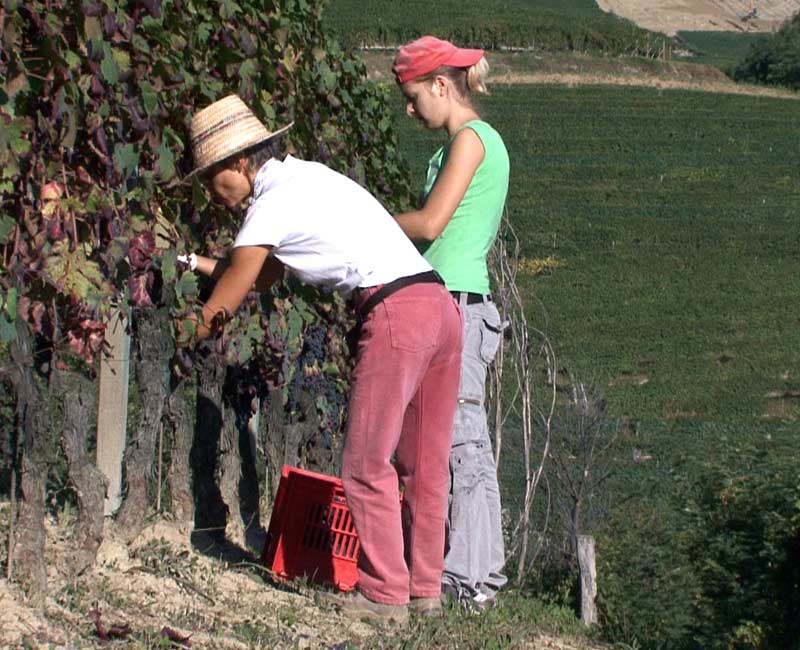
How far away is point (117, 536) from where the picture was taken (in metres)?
4.50

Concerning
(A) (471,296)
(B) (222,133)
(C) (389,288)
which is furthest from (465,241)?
(B) (222,133)

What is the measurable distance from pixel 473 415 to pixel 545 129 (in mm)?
28947

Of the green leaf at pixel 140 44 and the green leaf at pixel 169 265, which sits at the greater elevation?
the green leaf at pixel 140 44

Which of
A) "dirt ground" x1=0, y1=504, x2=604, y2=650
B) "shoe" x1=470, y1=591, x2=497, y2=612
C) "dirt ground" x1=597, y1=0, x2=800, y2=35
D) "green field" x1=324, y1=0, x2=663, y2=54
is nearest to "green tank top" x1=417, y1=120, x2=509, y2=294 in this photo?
"shoe" x1=470, y1=591, x2=497, y2=612

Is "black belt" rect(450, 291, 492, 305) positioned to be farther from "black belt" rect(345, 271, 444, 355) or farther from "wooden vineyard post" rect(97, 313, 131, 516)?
"wooden vineyard post" rect(97, 313, 131, 516)

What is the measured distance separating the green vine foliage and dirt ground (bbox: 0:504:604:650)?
0.61 meters

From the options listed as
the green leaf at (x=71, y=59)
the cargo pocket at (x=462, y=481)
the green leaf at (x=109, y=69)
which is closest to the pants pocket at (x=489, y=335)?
the cargo pocket at (x=462, y=481)

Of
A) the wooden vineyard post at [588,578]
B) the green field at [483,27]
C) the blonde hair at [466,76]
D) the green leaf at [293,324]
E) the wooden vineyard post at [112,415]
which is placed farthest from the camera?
the green field at [483,27]

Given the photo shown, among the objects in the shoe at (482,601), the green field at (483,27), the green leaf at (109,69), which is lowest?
the shoe at (482,601)

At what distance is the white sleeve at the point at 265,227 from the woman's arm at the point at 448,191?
59 centimetres

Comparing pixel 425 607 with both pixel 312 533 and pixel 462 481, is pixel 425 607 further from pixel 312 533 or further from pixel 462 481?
pixel 312 533

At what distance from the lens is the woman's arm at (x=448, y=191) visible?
4238mm

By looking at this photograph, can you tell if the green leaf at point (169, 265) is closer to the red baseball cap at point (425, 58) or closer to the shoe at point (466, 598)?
the red baseball cap at point (425, 58)

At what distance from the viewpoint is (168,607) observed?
4.07 metres
